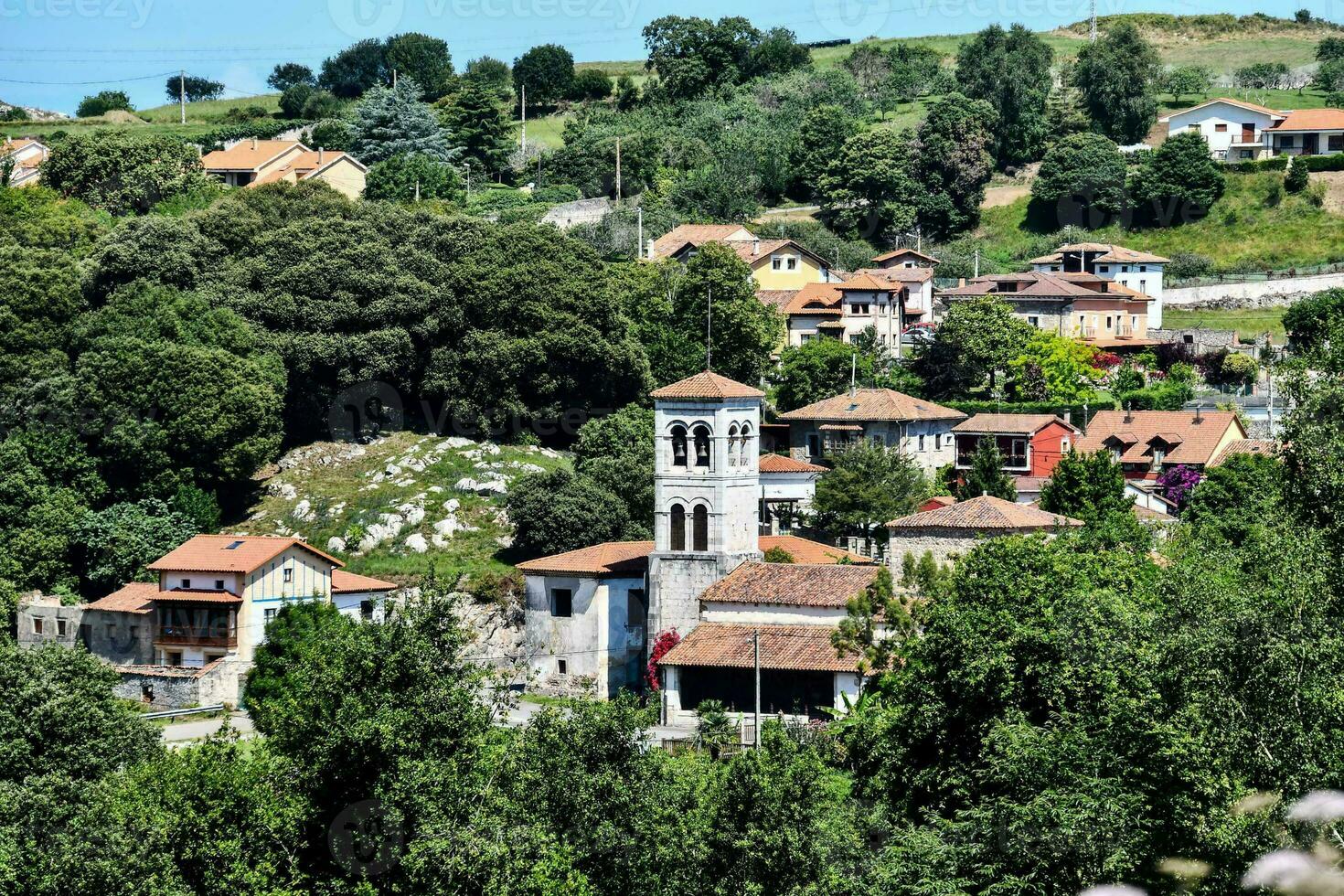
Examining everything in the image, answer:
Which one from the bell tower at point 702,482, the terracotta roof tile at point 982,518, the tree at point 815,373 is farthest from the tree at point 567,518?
the tree at point 815,373

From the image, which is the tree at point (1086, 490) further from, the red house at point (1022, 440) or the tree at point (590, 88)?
the tree at point (590, 88)

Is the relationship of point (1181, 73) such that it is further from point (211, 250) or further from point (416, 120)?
point (211, 250)

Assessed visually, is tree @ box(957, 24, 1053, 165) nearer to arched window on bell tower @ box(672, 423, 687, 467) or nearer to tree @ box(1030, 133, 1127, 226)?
tree @ box(1030, 133, 1127, 226)

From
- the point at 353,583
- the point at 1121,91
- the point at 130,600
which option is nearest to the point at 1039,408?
the point at 353,583

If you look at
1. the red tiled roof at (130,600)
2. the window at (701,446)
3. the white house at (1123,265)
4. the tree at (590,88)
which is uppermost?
the tree at (590,88)

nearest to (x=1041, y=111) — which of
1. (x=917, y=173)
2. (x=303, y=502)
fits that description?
(x=917, y=173)

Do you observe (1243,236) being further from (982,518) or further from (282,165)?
(982,518)
